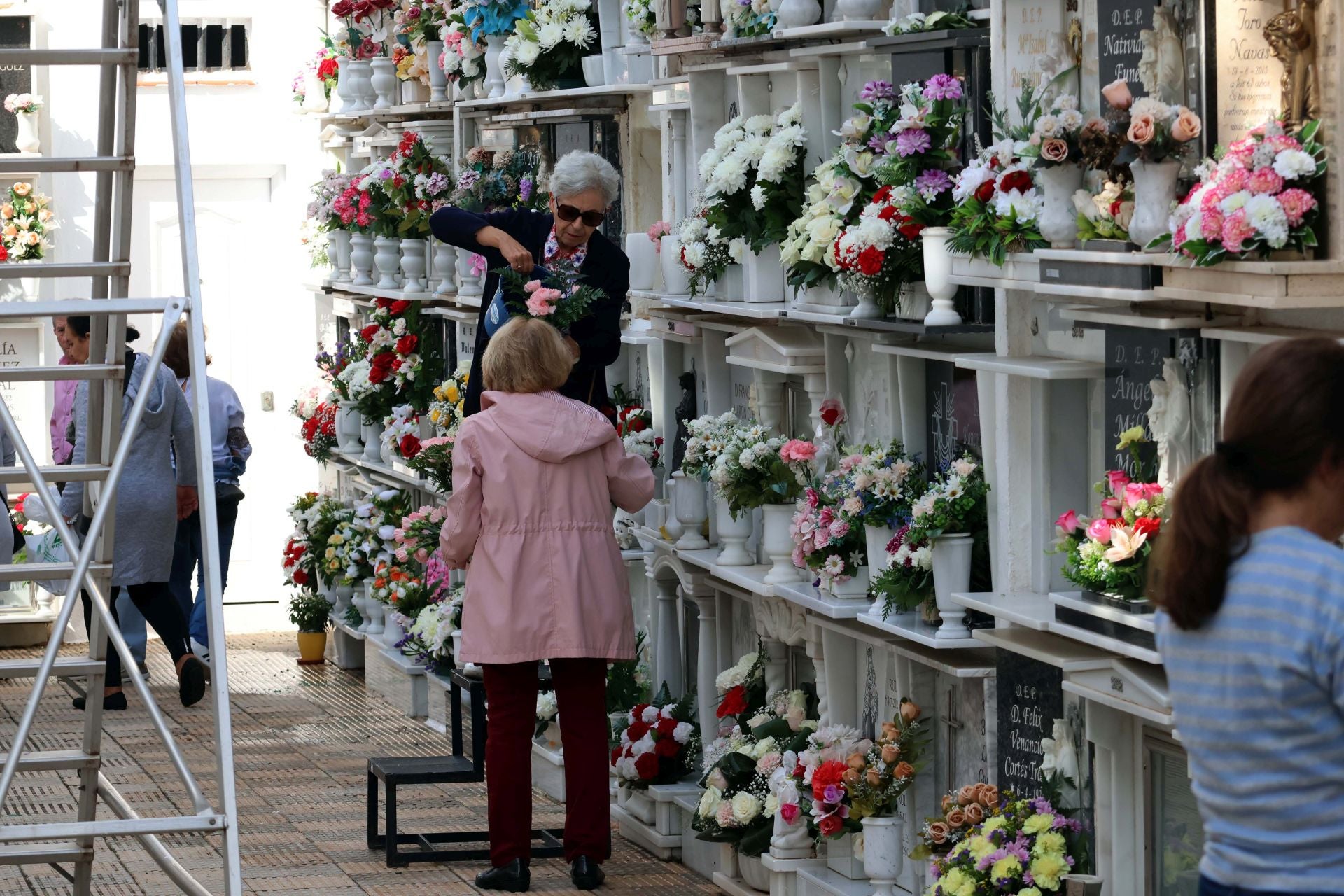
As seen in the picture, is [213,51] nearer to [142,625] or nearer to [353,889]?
[142,625]

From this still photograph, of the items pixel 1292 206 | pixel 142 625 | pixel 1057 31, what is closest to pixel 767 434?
pixel 1057 31

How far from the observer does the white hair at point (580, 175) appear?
5.88m

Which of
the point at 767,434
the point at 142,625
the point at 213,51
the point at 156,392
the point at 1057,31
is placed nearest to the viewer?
the point at 1057,31

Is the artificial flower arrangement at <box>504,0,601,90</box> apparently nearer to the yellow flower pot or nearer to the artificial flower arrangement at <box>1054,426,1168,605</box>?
the artificial flower arrangement at <box>1054,426,1168,605</box>

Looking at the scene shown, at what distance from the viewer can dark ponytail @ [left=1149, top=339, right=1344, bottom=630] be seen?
2.20 meters

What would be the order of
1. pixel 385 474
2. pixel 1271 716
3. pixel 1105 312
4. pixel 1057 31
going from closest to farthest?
pixel 1271 716 → pixel 1105 312 → pixel 1057 31 → pixel 385 474

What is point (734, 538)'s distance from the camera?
227 inches

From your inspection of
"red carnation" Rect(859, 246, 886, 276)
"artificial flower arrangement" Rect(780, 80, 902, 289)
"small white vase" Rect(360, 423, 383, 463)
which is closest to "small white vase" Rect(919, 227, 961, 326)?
"red carnation" Rect(859, 246, 886, 276)

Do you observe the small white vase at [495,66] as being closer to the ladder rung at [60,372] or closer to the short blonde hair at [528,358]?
the short blonde hair at [528,358]

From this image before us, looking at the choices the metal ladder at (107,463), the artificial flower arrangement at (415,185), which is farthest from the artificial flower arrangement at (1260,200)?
the artificial flower arrangement at (415,185)

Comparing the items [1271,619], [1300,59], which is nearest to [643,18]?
[1300,59]

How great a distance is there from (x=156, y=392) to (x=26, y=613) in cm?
267

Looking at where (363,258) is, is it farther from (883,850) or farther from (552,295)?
(883,850)

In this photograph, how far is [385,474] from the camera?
9.45m
